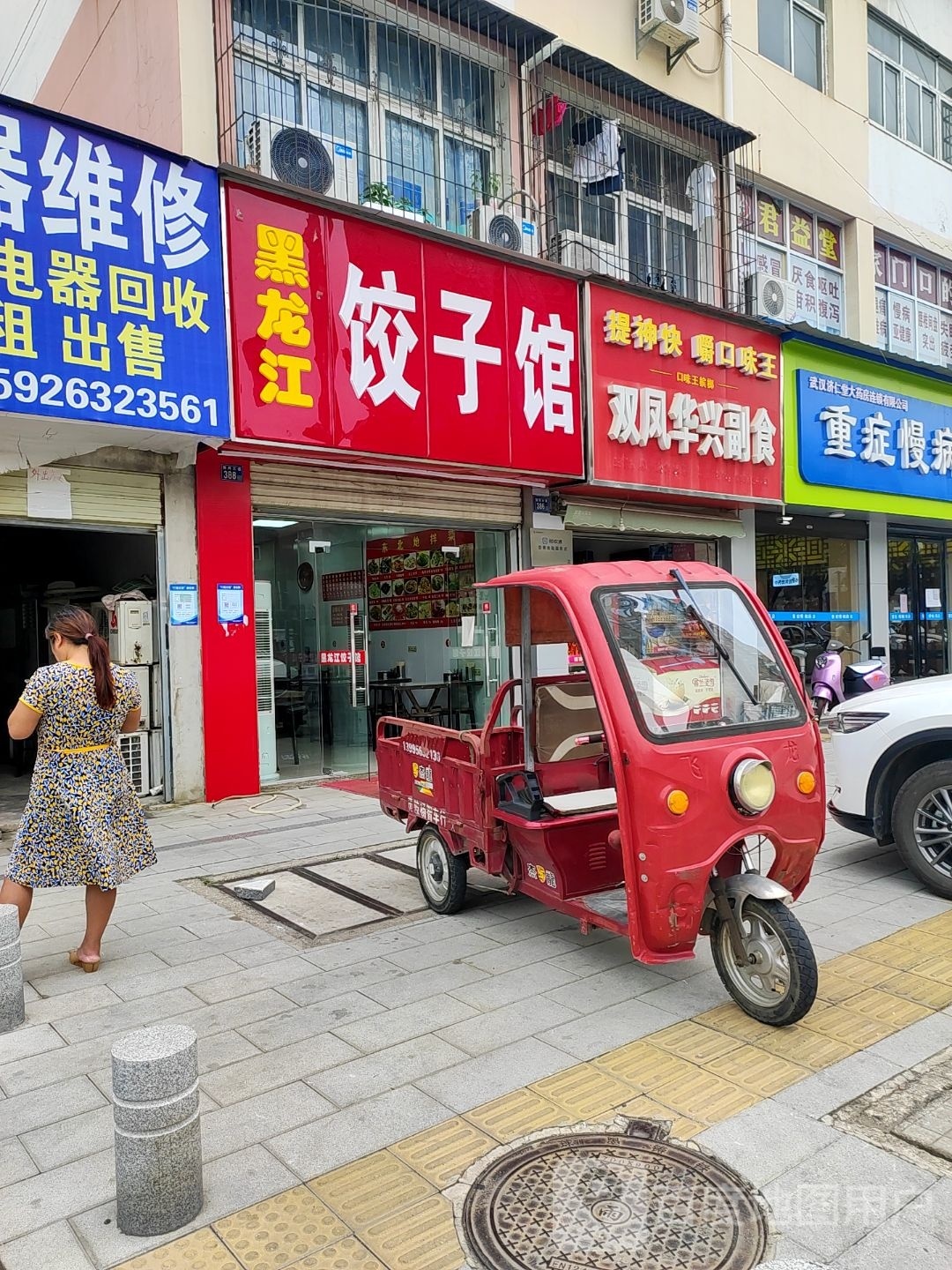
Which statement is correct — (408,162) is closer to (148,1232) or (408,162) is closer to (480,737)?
(480,737)

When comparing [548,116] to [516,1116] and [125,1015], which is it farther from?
[516,1116]

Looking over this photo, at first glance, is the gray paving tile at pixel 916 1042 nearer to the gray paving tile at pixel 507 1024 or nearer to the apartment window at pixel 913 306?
the gray paving tile at pixel 507 1024

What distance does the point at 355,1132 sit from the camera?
3164mm

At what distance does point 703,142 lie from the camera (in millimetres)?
13008

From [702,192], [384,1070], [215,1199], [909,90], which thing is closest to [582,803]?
[384,1070]

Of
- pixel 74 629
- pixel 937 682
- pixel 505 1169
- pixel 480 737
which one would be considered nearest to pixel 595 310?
pixel 937 682

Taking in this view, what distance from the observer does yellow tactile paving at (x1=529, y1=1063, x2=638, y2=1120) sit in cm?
329

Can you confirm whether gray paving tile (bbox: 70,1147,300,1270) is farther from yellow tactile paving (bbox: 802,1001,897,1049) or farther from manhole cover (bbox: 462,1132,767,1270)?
yellow tactile paving (bbox: 802,1001,897,1049)

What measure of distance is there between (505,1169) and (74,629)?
125 inches

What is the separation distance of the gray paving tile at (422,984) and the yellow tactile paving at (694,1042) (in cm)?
103

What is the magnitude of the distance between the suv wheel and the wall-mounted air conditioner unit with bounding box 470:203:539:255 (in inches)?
271

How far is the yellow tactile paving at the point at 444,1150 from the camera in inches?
115

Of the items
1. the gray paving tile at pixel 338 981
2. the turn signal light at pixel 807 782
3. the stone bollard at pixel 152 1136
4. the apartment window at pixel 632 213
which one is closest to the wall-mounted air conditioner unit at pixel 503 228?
the apartment window at pixel 632 213

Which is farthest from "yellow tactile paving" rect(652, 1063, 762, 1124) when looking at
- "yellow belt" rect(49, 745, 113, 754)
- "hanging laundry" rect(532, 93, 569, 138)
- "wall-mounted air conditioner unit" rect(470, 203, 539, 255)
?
"hanging laundry" rect(532, 93, 569, 138)
